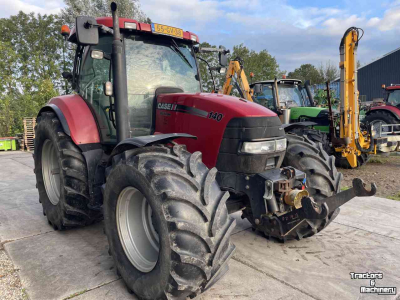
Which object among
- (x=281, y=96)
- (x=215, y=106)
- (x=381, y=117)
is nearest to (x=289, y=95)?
(x=281, y=96)

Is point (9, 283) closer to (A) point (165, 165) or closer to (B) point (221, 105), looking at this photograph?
(A) point (165, 165)

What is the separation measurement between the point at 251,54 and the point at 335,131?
2131 centimetres

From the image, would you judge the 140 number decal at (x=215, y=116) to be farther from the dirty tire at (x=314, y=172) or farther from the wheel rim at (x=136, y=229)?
the dirty tire at (x=314, y=172)

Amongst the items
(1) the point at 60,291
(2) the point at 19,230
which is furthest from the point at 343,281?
(2) the point at 19,230

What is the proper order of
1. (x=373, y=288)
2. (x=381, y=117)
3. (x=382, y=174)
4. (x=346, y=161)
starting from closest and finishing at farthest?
1. (x=373, y=288)
2. (x=382, y=174)
3. (x=346, y=161)
4. (x=381, y=117)

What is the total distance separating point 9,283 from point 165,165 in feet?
5.79

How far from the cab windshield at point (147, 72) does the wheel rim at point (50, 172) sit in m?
1.52

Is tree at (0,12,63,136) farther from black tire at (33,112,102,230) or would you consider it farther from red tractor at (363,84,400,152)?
red tractor at (363,84,400,152)

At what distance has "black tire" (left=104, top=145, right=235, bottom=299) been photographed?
6.28 feet

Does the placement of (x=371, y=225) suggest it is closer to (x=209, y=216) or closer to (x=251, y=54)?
(x=209, y=216)

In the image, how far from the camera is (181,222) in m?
1.90

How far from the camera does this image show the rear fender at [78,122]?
328 cm

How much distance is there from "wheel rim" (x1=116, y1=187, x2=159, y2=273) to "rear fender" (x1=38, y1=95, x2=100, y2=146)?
112 cm

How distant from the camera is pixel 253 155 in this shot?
8.35 ft
